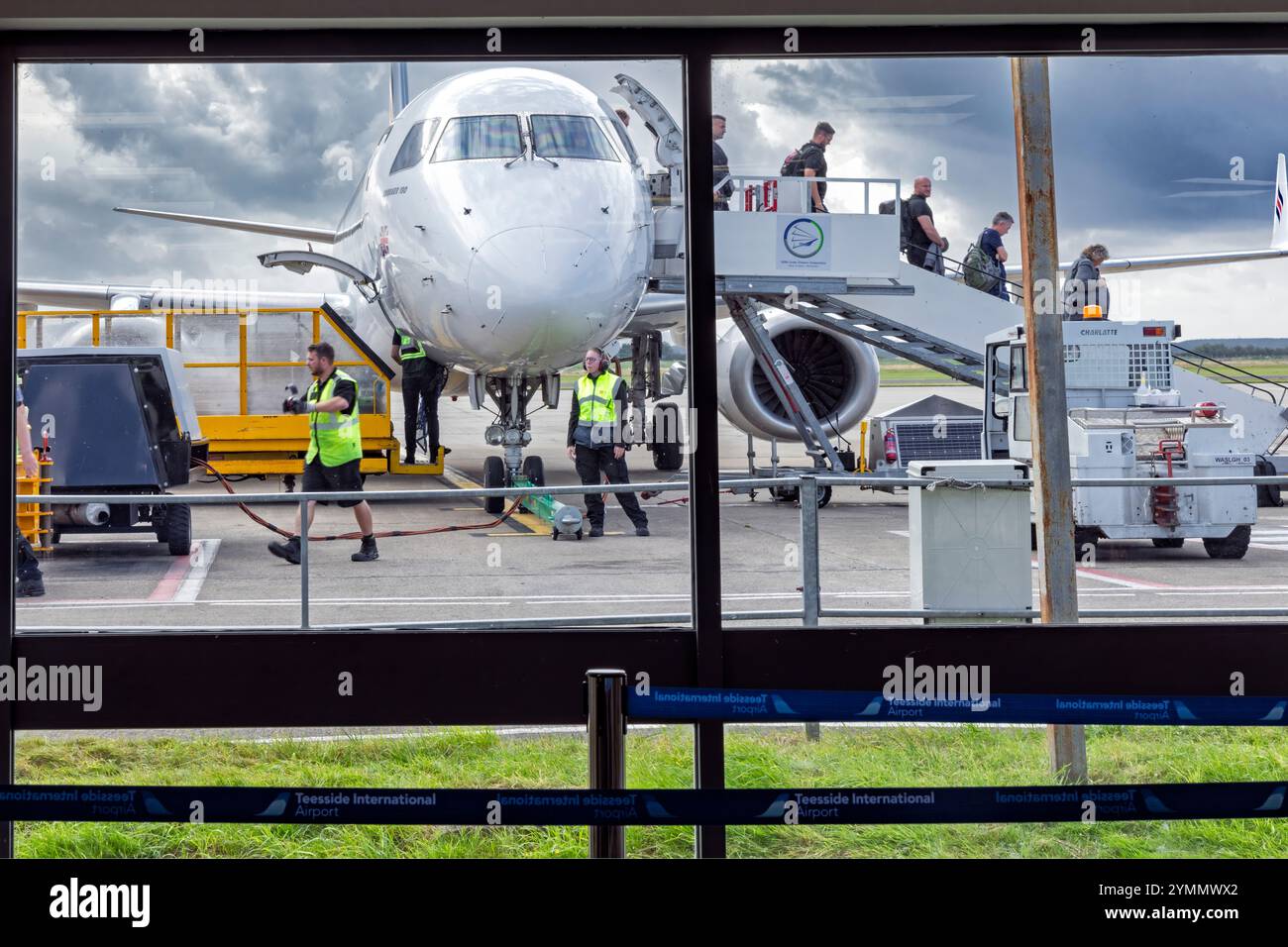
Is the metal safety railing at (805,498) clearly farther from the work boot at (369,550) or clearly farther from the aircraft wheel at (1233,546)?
the aircraft wheel at (1233,546)

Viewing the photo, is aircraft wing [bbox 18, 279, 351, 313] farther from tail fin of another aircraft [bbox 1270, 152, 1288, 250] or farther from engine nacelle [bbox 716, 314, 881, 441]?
tail fin of another aircraft [bbox 1270, 152, 1288, 250]

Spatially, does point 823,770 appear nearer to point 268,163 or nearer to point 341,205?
point 268,163

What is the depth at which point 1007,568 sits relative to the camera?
5.24 m

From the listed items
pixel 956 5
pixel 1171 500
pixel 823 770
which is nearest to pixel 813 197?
pixel 1171 500

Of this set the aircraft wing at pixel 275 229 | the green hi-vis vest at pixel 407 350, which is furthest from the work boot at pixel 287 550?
the aircraft wing at pixel 275 229

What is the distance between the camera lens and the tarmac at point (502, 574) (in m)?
8.02

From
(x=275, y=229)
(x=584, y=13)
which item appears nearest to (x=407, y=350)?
(x=275, y=229)

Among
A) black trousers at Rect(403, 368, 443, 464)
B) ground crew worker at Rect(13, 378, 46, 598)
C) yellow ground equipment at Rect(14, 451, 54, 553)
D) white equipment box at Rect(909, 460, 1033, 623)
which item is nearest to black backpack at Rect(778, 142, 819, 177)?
black trousers at Rect(403, 368, 443, 464)

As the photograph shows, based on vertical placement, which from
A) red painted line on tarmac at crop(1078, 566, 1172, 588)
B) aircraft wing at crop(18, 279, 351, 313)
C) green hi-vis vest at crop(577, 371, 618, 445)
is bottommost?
red painted line on tarmac at crop(1078, 566, 1172, 588)

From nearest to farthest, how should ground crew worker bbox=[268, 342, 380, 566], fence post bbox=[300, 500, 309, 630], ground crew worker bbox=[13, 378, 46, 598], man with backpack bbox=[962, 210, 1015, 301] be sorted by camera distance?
fence post bbox=[300, 500, 309, 630]
ground crew worker bbox=[13, 378, 46, 598]
ground crew worker bbox=[268, 342, 380, 566]
man with backpack bbox=[962, 210, 1015, 301]

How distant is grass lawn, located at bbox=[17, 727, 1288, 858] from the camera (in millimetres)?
4348

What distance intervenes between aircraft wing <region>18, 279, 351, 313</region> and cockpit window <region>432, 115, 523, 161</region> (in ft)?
12.9

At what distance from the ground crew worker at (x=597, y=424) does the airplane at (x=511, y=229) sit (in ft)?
0.60
